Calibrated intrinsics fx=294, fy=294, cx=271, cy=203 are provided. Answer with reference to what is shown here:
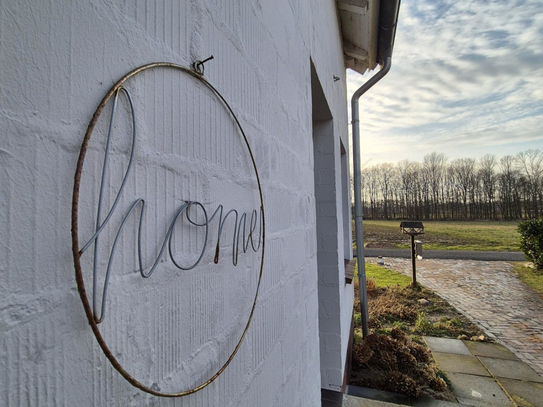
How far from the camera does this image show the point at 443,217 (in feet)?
77.3

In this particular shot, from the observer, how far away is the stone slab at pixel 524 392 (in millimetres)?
3570

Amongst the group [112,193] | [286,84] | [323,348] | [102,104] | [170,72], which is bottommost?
[323,348]

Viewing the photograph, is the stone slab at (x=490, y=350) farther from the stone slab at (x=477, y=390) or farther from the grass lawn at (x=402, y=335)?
the stone slab at (x=477, y=390)

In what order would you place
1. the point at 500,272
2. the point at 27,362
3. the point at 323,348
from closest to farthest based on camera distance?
the point at 27,362 < the point at 323,348 < the point at 500,272

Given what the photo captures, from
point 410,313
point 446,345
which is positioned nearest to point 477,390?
point 446,345

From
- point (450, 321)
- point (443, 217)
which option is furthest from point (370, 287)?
point (443, 217)

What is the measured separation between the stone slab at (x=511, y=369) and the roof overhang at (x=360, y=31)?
5.01 meters

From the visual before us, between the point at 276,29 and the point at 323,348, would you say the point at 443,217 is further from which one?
the point at 276,29

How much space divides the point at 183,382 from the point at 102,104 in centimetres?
47

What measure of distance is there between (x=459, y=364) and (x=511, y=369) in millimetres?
723

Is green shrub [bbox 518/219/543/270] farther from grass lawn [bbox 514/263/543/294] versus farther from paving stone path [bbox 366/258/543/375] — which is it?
paving stone path [bbox 366/258/543/375]

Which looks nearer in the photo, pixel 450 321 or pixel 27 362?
pixel 27 362

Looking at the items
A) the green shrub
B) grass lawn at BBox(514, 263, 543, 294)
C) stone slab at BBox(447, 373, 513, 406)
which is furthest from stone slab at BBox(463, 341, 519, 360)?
the green shrub

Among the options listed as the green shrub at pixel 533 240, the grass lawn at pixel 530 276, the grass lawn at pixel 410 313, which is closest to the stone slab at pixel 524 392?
the grass lawn at pixel 410 313
